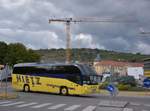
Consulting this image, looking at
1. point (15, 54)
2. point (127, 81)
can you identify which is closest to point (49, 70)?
→ point (127, 81)

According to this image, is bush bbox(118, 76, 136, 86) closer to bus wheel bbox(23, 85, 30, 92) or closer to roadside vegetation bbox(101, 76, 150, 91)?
roadside vegetation bbox(101, 76, 150, 91)

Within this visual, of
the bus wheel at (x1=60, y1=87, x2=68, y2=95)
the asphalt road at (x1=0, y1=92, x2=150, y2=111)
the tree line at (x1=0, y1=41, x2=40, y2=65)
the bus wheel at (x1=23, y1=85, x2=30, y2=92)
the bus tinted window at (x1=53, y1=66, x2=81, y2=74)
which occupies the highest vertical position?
the tree line at (x1=0, y1=41, x2=40, y2=65)

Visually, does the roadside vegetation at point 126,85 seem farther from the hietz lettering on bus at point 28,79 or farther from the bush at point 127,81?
the hietz lettering on bus at point 28,79

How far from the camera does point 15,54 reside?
116562 mm

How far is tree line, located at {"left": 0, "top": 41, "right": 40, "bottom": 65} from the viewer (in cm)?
11522

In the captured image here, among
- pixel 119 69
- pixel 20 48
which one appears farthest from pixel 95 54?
pixel 20 48

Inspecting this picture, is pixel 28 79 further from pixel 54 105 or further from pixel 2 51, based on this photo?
pixel 2 51

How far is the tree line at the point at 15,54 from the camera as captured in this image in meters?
115

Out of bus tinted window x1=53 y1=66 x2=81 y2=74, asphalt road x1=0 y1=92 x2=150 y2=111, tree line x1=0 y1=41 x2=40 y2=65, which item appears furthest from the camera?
tree line x1=0 y1=41 x2=40 y2=65

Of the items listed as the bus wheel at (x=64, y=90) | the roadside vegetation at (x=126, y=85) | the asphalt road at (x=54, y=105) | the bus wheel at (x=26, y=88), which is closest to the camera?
the asphalt road at (x=54, y=105)

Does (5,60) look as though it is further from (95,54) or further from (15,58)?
(95,54)

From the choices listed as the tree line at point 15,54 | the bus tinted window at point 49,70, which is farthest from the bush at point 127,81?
the tree line at point 15,54

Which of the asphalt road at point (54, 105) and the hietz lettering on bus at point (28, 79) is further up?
the hietz lettering on bus at point (28, 79)

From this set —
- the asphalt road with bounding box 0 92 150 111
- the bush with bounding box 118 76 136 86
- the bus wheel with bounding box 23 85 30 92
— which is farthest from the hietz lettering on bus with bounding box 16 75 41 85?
the bush with bounding box 118 76 136 86
